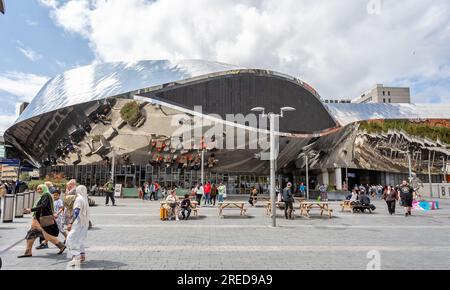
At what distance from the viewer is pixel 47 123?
36.9 metres

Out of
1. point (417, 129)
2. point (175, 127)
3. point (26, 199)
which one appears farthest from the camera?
point (417, 129)

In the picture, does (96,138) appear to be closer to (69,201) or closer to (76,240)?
(69,201)

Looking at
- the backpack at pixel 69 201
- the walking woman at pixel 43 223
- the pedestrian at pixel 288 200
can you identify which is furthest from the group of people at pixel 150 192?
the backpack at pixel 69 201

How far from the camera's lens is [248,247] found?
7637 millimetres


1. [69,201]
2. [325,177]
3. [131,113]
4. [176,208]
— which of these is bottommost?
[176,208]

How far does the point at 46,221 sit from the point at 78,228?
4.68 feet

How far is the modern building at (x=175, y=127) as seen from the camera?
3369cm

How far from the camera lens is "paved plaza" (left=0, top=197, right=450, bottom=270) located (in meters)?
6.12

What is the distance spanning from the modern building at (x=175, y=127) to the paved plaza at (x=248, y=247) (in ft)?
74.4

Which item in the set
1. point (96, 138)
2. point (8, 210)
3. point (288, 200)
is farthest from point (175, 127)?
point (8, 210)

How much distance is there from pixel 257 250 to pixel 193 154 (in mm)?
28865

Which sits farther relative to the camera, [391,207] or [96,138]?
[96,138]

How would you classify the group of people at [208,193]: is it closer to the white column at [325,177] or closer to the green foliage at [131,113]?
the green foliage at [131,113]

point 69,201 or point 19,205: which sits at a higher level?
point 69,201
